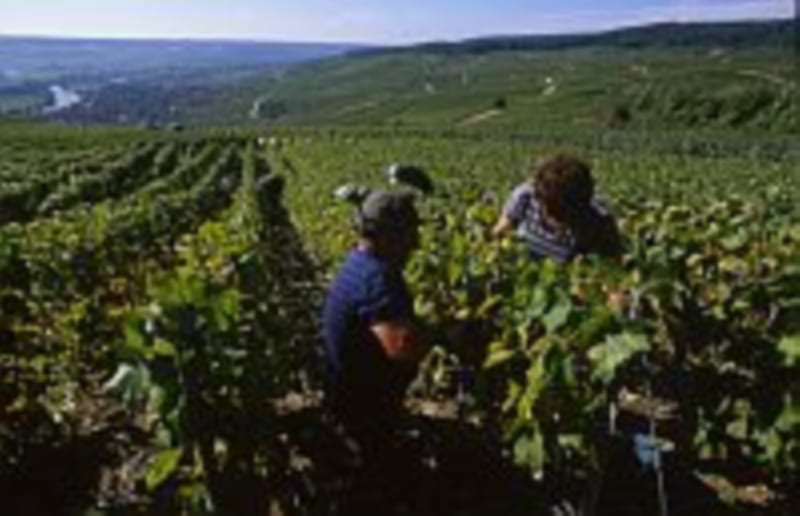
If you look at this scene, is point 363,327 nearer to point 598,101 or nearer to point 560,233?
point 560,233

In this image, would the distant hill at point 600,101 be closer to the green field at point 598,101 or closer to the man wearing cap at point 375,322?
the green field at point 598,101

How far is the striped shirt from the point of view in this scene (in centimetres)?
853

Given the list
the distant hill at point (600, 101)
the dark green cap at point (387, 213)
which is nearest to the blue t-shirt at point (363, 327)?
the dark green cap at point (387, 213)

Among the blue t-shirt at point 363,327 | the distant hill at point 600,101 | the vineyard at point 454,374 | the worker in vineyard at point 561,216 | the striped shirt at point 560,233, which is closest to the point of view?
the vineyard at point 454,374

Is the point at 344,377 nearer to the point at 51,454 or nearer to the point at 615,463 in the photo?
the point at 615,463

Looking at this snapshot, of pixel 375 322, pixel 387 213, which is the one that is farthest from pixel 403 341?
pixel 387 213

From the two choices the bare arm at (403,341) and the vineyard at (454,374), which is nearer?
the vineyard at (454,374)

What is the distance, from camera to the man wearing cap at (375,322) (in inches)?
274

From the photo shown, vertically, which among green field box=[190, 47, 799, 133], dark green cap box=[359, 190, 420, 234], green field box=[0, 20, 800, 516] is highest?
dark green cap box=[359, 190, 420, 234]

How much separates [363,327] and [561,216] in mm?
1698

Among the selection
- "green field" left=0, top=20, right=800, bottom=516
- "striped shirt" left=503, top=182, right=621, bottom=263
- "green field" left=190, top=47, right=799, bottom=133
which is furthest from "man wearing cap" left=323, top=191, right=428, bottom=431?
"green field" left=190, top=47, right=799, bottom=133

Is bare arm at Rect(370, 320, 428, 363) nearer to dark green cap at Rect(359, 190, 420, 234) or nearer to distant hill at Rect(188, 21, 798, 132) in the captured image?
dark green cap at Rect(359, 190, 420, 234)

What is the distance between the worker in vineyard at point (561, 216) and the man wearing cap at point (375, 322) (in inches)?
49.4

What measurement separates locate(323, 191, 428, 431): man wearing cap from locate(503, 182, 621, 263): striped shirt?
156 centimetres
